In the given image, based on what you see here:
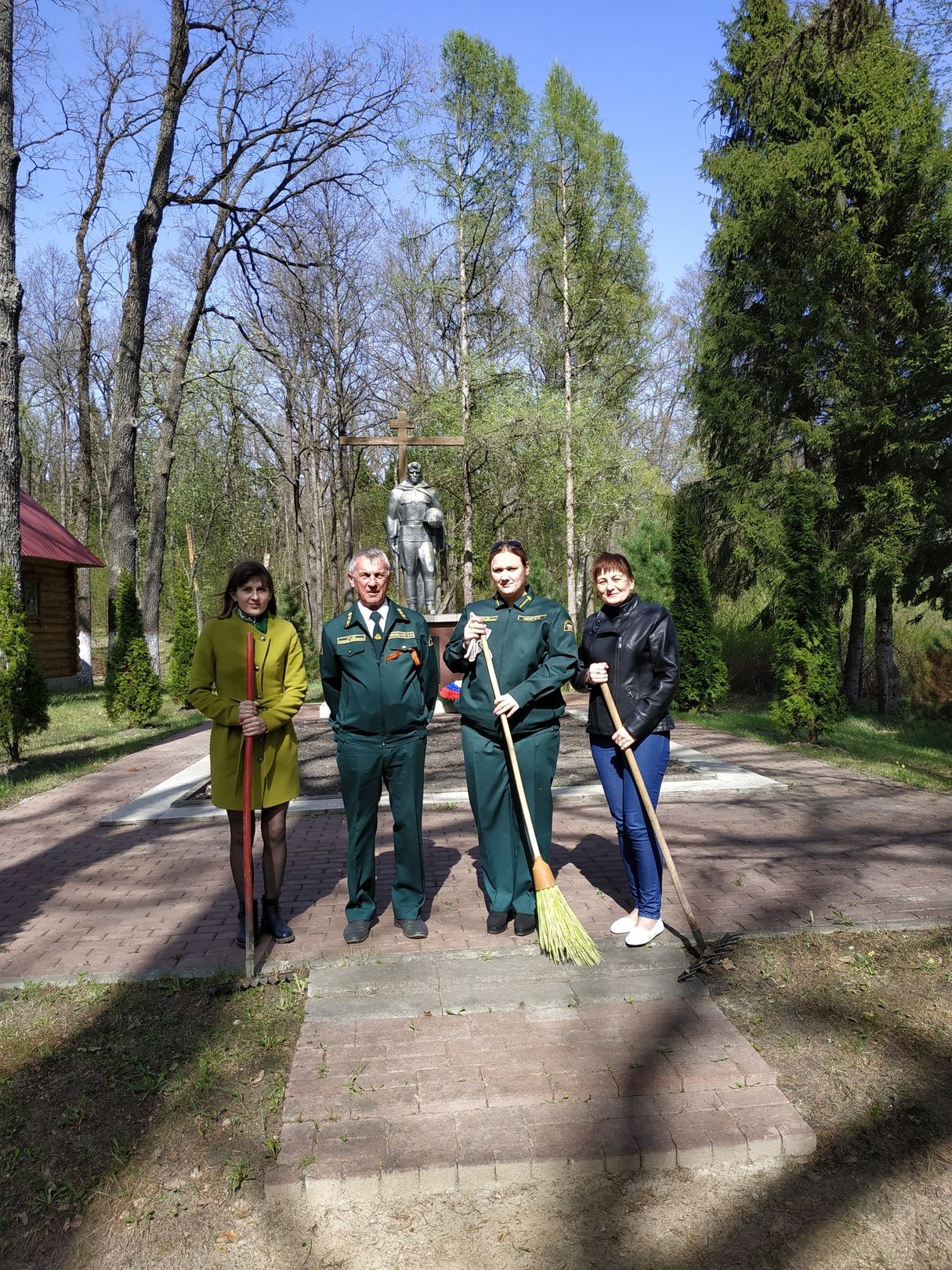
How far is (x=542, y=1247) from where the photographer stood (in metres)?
2.35

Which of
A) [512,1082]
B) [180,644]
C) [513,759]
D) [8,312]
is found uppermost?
[8,312]

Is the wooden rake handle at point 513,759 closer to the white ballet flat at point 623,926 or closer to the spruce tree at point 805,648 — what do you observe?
the white ballet flat at point 623,926

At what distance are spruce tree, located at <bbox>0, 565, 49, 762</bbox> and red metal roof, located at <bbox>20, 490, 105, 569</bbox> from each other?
33.0ft

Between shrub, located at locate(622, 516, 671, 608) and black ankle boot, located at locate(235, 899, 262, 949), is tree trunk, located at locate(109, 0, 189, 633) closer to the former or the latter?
shrub, located at locate(622, 516, 671, 608)

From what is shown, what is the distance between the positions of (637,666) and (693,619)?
32.5 ft

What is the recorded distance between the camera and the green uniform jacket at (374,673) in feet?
13.3

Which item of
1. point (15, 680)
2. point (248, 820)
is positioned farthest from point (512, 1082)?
point (15, 680)

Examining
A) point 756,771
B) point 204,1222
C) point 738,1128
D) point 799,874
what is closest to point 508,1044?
point 738,1128

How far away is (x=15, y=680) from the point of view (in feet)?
31.7

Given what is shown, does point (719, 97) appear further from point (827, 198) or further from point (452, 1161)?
point (452, 1161)

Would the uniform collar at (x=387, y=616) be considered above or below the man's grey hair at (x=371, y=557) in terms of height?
below

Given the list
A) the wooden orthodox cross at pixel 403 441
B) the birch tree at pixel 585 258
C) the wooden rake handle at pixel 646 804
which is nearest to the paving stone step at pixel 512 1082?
the wooden rake handle at pixel 646 804

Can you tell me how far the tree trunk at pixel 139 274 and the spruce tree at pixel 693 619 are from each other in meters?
9.06

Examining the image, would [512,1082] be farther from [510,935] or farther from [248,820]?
[248,820]
